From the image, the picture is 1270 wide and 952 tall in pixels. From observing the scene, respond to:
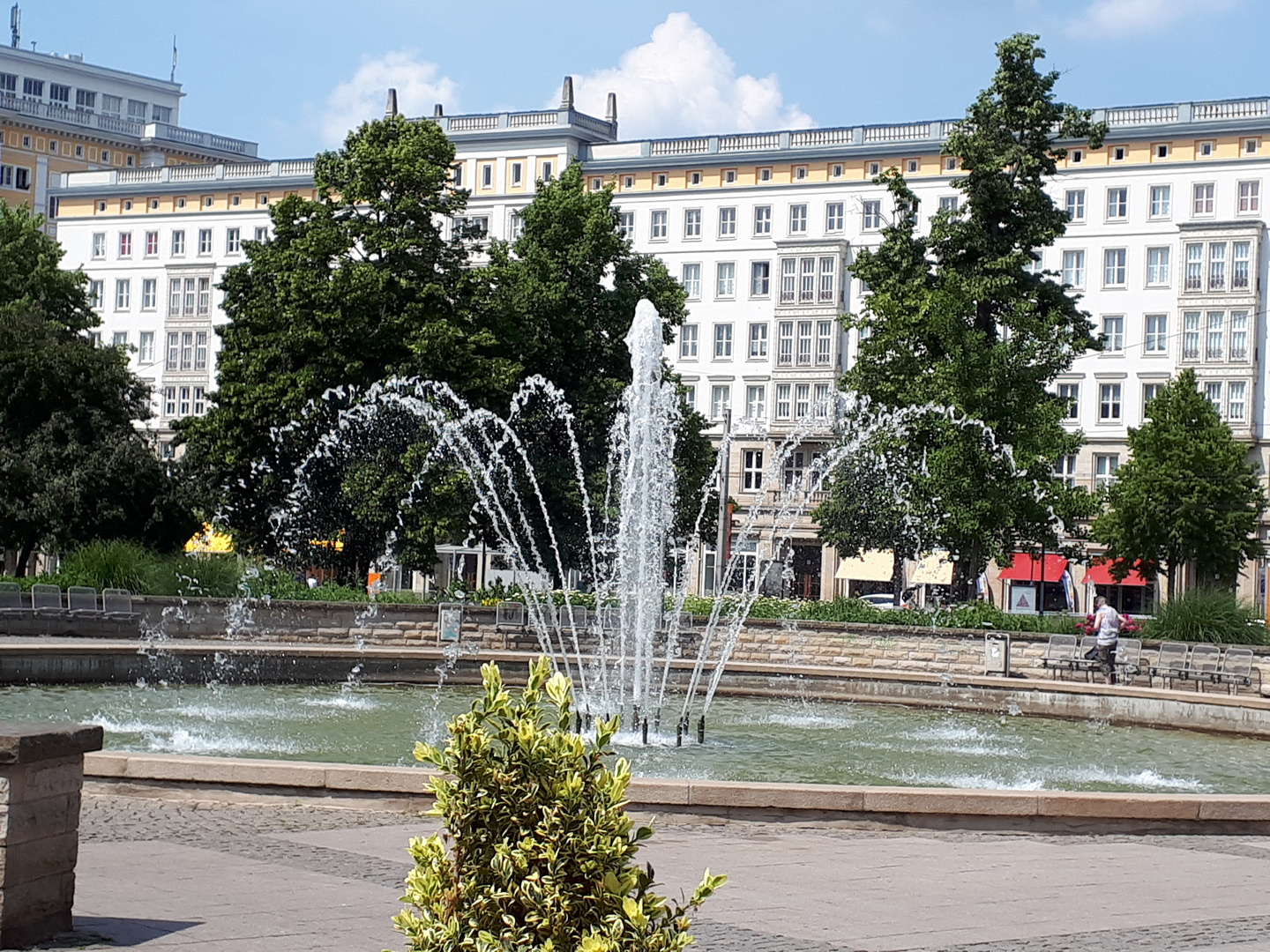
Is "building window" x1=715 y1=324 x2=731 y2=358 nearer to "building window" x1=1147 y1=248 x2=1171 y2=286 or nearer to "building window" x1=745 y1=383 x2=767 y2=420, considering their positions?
"building window" x1=745 y1=383 x2=767 y2=420

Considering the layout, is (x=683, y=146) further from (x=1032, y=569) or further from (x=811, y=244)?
(x=1032, y=569)

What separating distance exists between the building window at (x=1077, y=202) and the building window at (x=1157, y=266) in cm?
328

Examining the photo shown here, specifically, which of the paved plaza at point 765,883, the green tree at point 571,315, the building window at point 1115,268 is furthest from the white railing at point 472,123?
the paved plaza at point 765,883

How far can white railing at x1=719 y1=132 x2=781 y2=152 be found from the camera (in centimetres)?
8062

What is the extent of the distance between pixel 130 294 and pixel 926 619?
71736 millimetres

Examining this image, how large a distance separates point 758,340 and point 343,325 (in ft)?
134

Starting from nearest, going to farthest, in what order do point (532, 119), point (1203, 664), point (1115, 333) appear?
point (1203, 664)
point (1115, 333)
point (532, 119)

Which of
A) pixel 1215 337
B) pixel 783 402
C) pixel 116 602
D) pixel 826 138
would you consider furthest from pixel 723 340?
pixel 116 602

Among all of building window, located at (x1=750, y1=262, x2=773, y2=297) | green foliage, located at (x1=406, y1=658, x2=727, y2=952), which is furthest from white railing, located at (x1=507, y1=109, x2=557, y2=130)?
green foliage, located at (x1=406, y1=658, x2=727, y2=952)

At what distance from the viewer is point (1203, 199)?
239ft

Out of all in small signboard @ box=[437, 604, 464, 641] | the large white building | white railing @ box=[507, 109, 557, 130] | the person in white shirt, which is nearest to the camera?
the person in white shirt

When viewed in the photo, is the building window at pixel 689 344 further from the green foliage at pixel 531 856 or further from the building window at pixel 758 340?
the green foliage at pixel 531 856

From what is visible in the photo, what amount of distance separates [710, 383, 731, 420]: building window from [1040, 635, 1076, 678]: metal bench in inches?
1931

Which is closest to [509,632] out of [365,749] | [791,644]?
[791,644]
